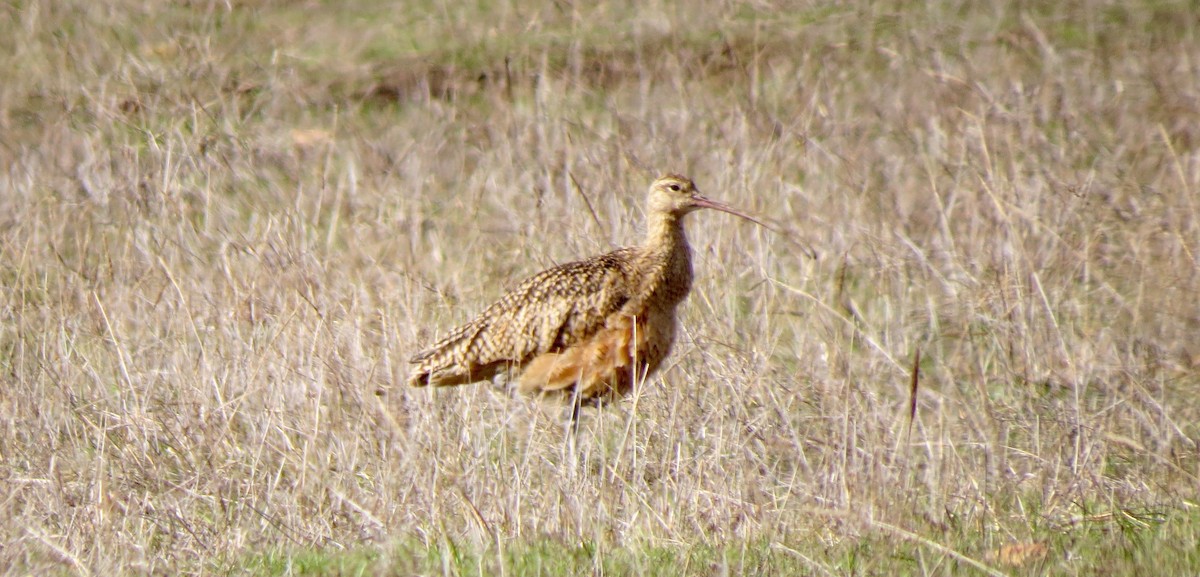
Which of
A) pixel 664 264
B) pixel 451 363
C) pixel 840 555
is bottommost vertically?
pixel 451 363

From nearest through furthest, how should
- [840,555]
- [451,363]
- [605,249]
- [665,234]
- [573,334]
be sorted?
[840,555]
[451,363]
[573,334]
[665,234]
[605,249]

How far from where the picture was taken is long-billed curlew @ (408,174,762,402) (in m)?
6.63

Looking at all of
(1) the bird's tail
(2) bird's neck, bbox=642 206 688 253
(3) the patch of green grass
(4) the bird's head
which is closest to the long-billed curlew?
(1) the bird's tail

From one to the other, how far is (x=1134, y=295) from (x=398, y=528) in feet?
12.8

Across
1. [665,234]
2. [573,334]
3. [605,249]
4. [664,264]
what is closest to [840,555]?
[573,334]

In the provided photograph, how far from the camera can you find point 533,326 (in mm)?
6746

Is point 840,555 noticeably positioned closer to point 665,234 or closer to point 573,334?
point 573,334

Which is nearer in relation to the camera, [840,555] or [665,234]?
[840,555]

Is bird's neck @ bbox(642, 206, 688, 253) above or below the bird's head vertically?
below

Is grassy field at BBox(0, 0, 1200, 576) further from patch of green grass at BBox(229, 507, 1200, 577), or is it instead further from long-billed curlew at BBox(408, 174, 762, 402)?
long-billed curlew at BBox(408, 174, 762, 402)

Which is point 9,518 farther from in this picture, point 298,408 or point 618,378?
point 618,378

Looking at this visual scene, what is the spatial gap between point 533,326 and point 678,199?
34.9 inches

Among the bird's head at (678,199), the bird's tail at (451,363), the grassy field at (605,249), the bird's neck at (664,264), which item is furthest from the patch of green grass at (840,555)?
→ the bird's head at (678,199)

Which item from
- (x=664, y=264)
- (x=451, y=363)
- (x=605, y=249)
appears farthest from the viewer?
(x=605, y=249)
